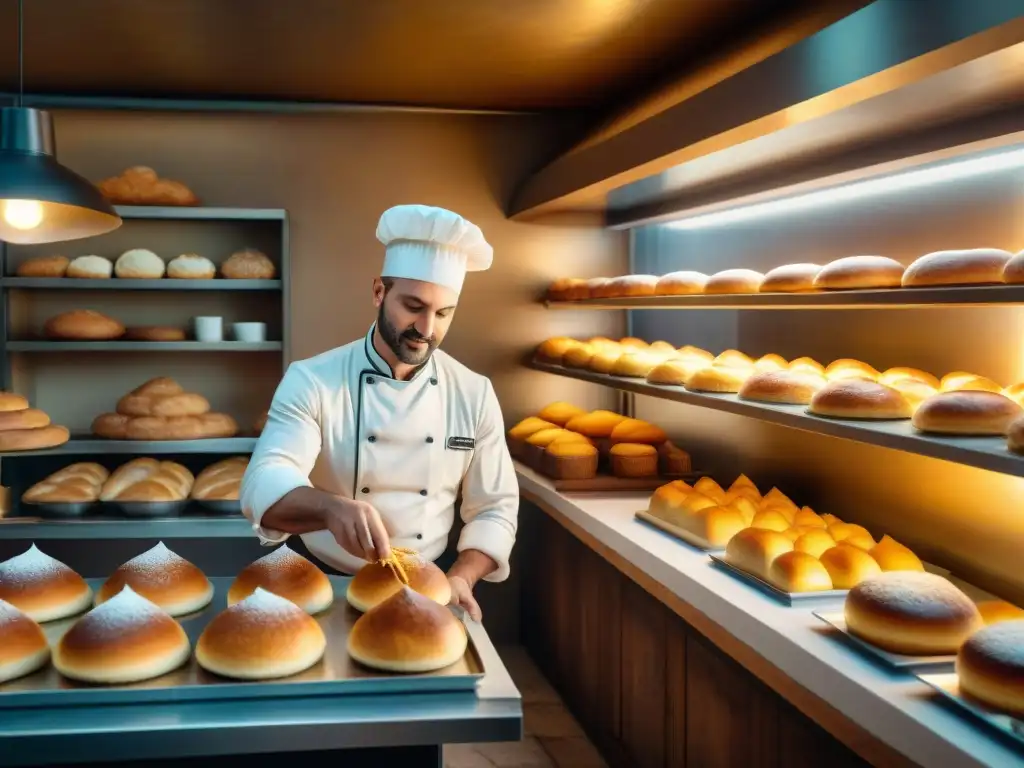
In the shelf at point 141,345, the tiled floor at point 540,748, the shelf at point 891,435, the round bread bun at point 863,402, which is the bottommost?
the tiled floor at point 540,748

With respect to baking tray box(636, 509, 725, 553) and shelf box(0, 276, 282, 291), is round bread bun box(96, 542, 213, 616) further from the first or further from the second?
shelf box(0, 276, 282, 291)

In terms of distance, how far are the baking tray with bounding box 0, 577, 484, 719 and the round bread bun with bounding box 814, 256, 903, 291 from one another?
1.31 m

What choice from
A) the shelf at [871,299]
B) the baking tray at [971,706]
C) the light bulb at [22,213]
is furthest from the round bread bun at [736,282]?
the light bulb at [22,213]

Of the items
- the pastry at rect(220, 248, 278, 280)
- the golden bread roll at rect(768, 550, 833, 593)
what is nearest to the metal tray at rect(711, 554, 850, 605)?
the golden bread roll at rect(768, 550, 833, 593)

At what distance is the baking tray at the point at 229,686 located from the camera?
1.24 meters

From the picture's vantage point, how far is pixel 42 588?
60.8 inches

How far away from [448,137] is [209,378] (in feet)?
4.95

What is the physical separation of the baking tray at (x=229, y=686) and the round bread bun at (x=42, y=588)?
0.21 metres

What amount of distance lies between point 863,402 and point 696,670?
2.77 feet

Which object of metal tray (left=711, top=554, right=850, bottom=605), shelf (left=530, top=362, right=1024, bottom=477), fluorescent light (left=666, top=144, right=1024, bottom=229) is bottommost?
metal tray (left=711, top=554, right=850, bottom=605)

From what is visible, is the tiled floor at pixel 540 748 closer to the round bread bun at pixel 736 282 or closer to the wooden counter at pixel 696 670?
the wooden counter at pixel 696 670

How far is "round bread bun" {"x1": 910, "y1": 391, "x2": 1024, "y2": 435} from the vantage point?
1.79 meters

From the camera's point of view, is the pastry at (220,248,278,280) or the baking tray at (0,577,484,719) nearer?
the baking tray at (0,577,484,719)

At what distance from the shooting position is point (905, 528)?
8.14 feet
